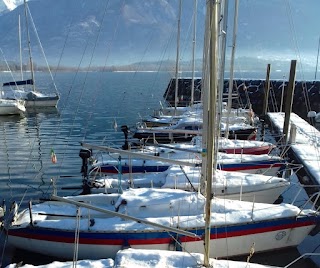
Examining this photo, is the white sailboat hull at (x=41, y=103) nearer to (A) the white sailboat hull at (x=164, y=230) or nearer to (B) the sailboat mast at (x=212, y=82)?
(A) the white sailboat hull at (x=164, y=230)

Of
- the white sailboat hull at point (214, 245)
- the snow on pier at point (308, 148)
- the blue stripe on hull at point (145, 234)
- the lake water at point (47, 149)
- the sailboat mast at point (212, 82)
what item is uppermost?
the sailboat mast at point (212, 82)

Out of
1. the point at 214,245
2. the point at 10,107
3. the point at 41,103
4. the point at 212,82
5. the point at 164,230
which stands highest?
the point at 212,82

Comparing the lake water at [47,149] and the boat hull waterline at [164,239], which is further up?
the boat hull waterline at [164,239]

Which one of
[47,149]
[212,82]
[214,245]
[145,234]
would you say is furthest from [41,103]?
[212,82]

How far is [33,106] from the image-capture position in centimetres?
5356

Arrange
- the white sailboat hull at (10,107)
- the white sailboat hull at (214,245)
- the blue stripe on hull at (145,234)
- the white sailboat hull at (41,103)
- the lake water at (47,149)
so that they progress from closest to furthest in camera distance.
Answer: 1. the blue stripe on hull at (145,234)
2. the white sailboat hull at (214,245)
3. the lake water at (47,149)
4. the white sailboat hull at (10,107)
5. the white sailboat hull at (41,103)

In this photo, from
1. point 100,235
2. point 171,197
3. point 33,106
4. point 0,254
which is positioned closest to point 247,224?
point 171,197

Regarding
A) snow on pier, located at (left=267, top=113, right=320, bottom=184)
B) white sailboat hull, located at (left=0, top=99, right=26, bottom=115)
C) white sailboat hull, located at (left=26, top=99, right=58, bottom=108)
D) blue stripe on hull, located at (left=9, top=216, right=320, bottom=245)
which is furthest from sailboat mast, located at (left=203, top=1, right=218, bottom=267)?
white sailboat hull, located at (left=26, top=99, right=58, bottom=108)

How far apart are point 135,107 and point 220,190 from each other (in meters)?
45.0

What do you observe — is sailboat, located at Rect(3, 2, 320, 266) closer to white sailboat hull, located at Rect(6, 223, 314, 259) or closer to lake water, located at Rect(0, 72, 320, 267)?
white sailboat hull, located at Rect(6, 223, 314, 259)

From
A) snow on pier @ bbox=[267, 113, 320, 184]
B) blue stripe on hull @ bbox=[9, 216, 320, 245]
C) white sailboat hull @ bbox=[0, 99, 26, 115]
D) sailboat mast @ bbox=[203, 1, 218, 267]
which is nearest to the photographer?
sailboat mast @ bbox=[203, 1, 218, 267]

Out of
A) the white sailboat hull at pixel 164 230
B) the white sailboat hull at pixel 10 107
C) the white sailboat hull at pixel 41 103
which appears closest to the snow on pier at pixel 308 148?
the white sailboat hull at pixel 164 230

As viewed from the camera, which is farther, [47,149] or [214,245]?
[47,149]

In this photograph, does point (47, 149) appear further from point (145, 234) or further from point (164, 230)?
point (164, 230)
